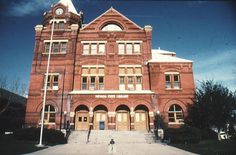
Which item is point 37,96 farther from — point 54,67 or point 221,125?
point 221,125

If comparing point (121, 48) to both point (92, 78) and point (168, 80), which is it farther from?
point (168, 80)

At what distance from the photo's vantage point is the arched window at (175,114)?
2642 centimetres

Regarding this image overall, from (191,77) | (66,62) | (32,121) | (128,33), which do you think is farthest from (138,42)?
(32,121)

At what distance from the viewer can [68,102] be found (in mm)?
26312

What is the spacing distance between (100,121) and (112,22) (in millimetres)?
15871

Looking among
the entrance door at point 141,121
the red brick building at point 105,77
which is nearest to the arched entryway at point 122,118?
the red brick building at point 105,77

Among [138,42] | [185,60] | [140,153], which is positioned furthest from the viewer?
[138,42]

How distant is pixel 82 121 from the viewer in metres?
26.8

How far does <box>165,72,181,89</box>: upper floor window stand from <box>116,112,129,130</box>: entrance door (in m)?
7.25

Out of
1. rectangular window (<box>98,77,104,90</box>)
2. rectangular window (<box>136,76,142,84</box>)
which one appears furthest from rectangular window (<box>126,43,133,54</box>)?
rectangular window (<box>98,77,104,90</box>)

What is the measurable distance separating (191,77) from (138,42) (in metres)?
9.44

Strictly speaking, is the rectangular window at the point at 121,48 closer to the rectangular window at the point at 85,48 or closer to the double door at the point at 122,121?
the rectangular window at the point at 85,48

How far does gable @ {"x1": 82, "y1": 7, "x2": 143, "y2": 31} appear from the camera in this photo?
102 ft

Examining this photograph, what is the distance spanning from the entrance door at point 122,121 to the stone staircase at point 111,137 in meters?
2.85
